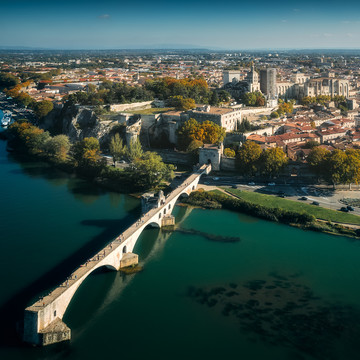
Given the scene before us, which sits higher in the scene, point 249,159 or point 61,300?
point 249,159

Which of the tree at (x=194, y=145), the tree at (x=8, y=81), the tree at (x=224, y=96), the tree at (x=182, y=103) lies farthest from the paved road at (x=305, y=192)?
the tree at (x=8, y=81)

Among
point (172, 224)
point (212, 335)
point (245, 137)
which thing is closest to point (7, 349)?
point (212, 335)

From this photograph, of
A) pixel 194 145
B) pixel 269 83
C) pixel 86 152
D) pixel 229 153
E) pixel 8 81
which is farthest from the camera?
pixel 8 81

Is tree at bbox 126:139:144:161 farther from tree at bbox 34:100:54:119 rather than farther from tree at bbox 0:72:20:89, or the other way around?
tree at bbox 0:72:20:89

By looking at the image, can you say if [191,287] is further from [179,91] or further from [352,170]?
[179,91]

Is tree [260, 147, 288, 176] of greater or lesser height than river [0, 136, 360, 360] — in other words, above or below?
above

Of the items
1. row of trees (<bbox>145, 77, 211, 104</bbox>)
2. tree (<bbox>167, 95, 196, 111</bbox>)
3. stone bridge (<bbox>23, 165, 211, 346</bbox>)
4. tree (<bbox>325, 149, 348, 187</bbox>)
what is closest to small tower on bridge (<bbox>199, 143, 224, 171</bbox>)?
tree (<bbox>325, 149, 348, 187</bbox>)

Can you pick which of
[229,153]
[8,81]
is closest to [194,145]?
[229,153]
